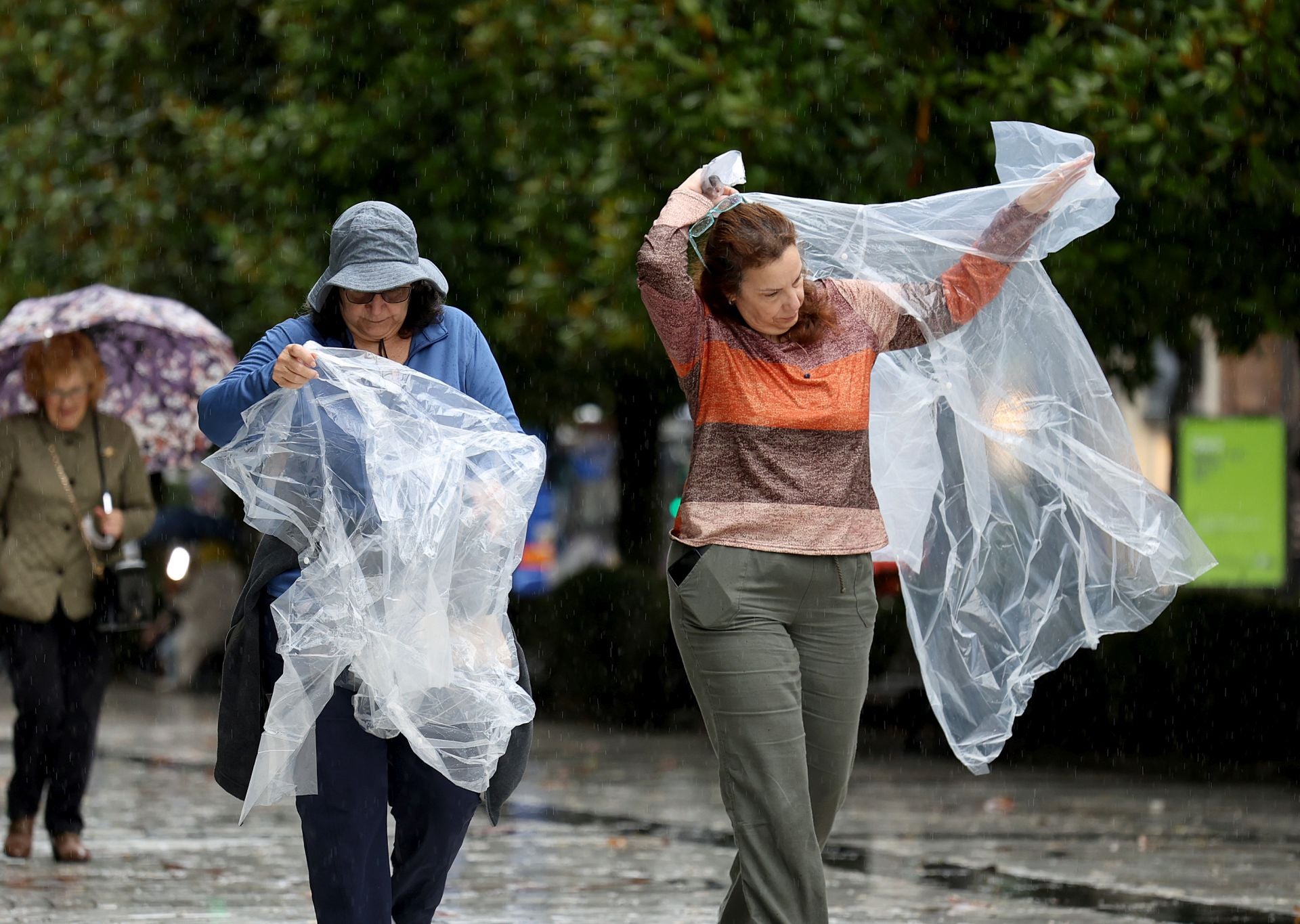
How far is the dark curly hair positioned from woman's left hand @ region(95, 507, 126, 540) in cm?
372

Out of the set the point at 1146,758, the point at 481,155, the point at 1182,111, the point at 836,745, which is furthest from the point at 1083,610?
the point at 481,155

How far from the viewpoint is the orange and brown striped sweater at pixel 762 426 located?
15.3 feet

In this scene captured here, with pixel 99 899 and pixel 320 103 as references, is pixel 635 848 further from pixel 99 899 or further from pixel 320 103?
pixel 320 103

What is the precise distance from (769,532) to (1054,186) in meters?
1.16

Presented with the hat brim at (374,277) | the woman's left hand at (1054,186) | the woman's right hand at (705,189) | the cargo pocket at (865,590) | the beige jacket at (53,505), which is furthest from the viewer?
the beige jacket at (53,505)

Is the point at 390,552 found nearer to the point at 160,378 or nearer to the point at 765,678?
the point at 765,678

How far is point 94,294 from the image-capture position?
9648mm

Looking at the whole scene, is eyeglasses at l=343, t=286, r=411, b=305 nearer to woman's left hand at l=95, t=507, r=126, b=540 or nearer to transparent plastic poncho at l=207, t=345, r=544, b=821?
transparent plastic poncho at l=207, t=345, r=544, b=821

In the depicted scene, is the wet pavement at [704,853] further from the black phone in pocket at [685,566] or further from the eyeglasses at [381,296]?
the eyeglasses at [381,296]

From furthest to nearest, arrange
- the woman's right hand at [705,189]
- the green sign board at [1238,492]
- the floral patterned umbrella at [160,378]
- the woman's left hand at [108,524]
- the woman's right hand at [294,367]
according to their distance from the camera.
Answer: the green sign board at [1238,492] → the floral patterned umbrella at [160,378] → the woman's left hand at [108,524] → the woman's right hand at [705,189] → the woman's right hand at [294,367]

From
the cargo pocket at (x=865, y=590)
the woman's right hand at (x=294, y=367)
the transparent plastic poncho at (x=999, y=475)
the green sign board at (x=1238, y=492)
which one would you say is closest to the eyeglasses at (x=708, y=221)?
the transparent plastic poncho at (x=999, y=475)

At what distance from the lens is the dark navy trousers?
15.1 ft

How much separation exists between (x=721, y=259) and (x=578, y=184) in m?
8.60

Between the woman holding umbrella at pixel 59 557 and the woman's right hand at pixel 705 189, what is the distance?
4018 mm
